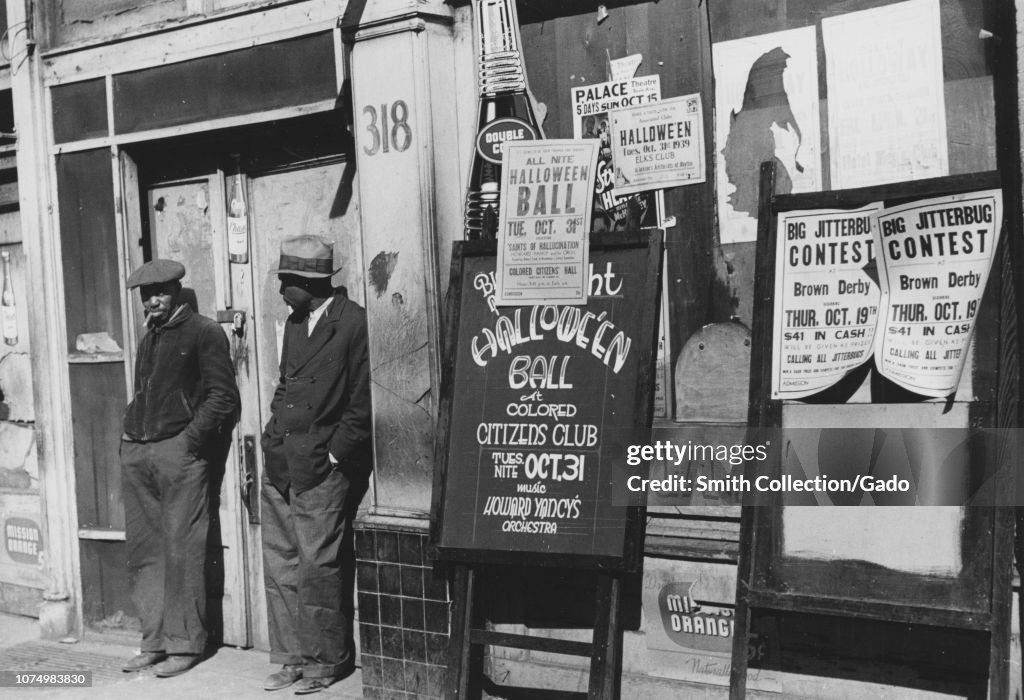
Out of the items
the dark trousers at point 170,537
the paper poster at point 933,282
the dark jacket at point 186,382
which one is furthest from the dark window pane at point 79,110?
the paper poster at point 933,282

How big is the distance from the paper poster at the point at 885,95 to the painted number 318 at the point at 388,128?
191cm

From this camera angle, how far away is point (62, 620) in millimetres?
6664

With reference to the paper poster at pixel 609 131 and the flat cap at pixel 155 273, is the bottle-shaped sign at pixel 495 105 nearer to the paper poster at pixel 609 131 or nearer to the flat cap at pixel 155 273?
the paper poster at pixel 609 131

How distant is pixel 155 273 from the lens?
600 cm

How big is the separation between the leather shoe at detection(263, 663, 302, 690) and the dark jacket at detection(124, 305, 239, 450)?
4.27 ft

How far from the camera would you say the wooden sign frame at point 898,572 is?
3.61 metres

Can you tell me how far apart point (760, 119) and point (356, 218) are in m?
2.25

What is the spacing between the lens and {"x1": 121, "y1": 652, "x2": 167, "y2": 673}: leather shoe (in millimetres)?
6020

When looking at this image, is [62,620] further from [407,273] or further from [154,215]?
[407,273]

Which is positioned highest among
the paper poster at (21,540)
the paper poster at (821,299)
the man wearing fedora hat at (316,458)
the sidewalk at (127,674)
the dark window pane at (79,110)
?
the dark window pane at (79,110)

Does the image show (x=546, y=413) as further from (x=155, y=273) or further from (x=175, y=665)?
(x=175, y=665)

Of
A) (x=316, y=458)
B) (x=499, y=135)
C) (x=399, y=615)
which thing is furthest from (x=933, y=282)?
(x=316, y=458)

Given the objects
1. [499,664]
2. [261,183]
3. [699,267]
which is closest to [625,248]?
[699,267]

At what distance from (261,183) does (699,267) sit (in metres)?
2.72
